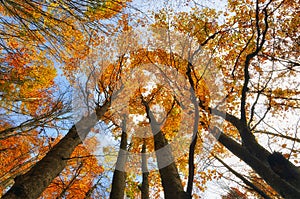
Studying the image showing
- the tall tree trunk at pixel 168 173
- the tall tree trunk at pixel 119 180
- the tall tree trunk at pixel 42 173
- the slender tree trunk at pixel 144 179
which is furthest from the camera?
the slender tree trunk at pixel 144 179

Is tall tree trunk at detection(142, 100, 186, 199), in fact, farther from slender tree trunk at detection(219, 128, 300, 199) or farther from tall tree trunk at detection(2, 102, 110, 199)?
tall tree trunk at detection(2, 102, 110, 199)

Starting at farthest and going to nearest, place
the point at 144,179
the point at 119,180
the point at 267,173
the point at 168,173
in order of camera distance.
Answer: the point at 144,179 < the point at 119,180 < the point at 168,173 < the point at 267,173

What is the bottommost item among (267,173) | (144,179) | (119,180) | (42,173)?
(42,173)

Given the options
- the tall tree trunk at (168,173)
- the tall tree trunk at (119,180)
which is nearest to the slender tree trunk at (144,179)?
the tall tree trunk at (119,180)

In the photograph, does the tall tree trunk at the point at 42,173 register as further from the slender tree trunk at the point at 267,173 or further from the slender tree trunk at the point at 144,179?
the slender tree trunk at the point at 267,173

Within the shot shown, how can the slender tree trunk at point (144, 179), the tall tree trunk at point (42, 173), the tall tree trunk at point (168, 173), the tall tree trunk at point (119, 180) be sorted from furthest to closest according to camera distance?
the slender tree trunk at point (144, 179)
the tall tree trunk at point (119, 180)
the tall tree trunk at point (168, 173)
the tall tree trunk at point (42, 173)

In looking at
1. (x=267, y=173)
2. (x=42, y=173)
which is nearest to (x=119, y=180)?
(x=42, y=173)

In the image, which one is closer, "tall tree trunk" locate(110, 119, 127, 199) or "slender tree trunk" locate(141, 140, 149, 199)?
"tall tree trunk" locate(110, 119, 127, 199)

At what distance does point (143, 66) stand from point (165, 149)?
730 centimetres

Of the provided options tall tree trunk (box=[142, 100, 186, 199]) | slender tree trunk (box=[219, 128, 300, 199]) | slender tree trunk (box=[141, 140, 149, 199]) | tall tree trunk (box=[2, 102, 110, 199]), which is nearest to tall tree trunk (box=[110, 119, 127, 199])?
slender tree trunk (box=[141, 140, 149, 199])

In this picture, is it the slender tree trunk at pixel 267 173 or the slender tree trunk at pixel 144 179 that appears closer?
the slender tree trunk at pixel 267 173

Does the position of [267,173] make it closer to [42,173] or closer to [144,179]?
[42,173]

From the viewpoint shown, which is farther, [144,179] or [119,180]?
[144,179]

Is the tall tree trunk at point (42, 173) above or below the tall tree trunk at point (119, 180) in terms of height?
below
